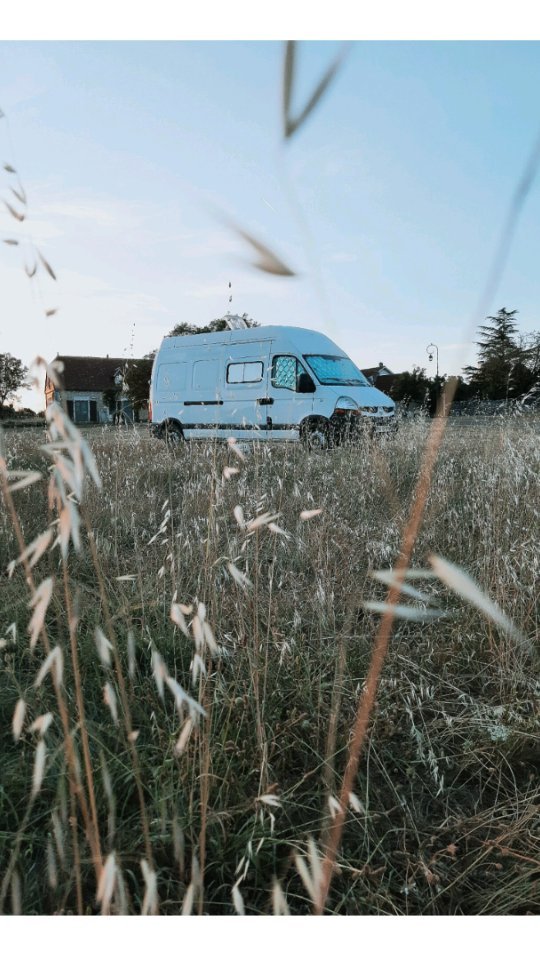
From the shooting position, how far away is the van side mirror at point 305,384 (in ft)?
31.1

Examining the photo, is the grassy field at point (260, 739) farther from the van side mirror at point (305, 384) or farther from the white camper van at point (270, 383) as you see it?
the van side mirror at point (305, 384)

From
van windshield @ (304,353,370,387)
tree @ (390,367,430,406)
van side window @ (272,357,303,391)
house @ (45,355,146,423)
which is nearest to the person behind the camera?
house @ (45,355,146,423)

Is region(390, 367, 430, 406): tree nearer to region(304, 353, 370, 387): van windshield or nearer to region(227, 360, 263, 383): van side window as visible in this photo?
region(304, 353, 370, 387): van windshield

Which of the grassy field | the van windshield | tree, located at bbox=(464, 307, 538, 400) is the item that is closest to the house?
the grassy field

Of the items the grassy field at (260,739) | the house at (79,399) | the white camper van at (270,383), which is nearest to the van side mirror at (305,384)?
the white camper van at (270,383)

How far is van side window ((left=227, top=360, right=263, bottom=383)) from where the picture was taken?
10562mm

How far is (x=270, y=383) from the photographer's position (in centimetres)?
875

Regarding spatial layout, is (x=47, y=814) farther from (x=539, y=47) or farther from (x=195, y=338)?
(x=195, y=338)

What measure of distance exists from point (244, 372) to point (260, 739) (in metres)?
9.84

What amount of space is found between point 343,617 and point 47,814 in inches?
50.9

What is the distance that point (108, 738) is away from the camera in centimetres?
158

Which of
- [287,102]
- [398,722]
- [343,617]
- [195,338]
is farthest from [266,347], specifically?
[287,102]

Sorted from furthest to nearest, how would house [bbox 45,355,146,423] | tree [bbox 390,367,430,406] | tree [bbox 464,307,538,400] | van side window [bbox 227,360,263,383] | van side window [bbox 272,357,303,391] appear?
van side window [bbox 227,360,263,383] → van side window [bbox 272,357,303,391] → tree [bbox 390,367,430,406] → tree [bbox 464,307,538,400] → house [bbox 45,355,146,423]

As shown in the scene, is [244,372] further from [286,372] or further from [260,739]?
[260,739]
